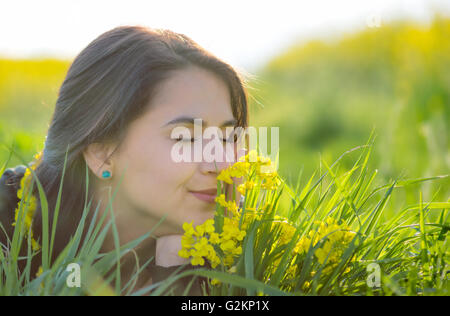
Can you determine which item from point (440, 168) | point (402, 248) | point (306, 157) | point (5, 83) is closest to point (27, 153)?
point (306, 157)

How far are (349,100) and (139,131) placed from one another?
218 inches

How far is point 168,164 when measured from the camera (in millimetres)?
1714

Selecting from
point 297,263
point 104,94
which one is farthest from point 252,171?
point 104,94

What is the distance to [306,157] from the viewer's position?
566 centimetres

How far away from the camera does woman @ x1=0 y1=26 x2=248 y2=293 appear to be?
174cm

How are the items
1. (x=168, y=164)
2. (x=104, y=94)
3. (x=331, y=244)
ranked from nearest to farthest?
(x=331, y=244)
(x=168, y=164)
(x=104, y=94)

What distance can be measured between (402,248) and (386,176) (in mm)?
1710

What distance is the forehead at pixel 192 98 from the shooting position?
178 cm

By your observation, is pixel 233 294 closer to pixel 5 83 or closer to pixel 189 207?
pixel 189 207

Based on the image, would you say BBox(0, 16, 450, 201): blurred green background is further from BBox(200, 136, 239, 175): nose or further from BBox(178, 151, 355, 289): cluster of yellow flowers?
BBox(178, 151, 355, 289): cluster of yellow flowers

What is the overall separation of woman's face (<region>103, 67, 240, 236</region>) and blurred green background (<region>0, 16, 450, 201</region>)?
0.32m

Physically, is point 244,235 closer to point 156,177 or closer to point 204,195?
point 204,195

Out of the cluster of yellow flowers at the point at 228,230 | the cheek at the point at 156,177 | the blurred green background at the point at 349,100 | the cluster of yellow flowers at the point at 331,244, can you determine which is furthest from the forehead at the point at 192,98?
the cluster of yellow flowers at the point at 331,244

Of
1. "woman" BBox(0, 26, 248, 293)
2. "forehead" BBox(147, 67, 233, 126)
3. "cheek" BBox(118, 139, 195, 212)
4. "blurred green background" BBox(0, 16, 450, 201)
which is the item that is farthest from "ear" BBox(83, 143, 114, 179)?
"blurred green background" BBox(0, 16, 450, 201)
